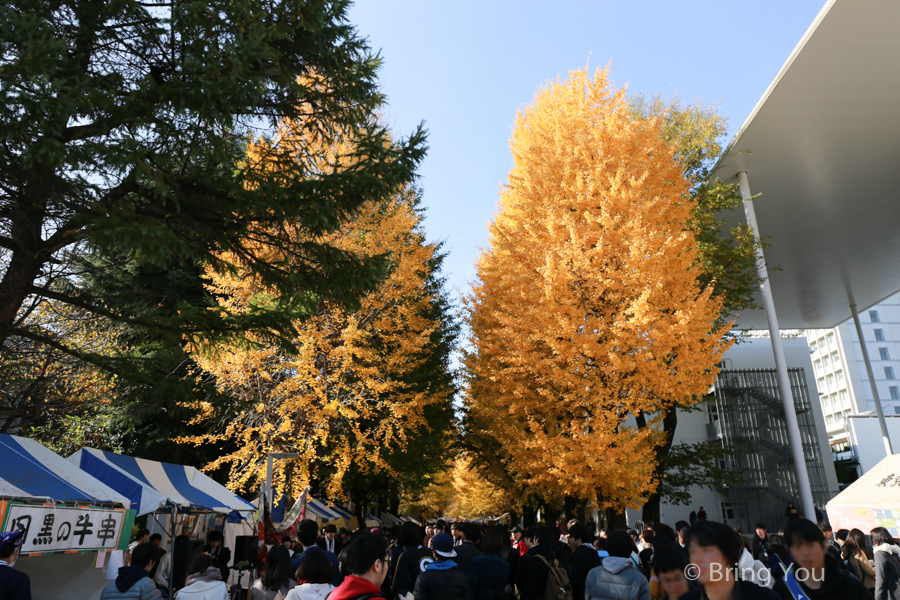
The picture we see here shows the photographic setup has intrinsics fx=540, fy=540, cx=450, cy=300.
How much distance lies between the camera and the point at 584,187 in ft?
38.5

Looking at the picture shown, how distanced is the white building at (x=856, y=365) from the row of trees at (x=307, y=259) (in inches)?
2598

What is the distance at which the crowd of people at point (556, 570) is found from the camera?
2.48m

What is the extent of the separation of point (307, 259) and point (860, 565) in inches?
290

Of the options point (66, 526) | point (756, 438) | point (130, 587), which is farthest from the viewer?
point (756, 438)

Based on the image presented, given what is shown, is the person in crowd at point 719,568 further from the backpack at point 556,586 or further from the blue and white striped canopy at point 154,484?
the blue and white striped canopy at point 154,484

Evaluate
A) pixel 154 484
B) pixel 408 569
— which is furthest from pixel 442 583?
pixel 154 484

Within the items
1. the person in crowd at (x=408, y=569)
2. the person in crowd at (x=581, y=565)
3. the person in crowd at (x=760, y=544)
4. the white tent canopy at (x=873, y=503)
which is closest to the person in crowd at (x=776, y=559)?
the person in crowd at (x=760, y=544)

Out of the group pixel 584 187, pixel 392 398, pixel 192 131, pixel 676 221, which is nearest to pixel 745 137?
pixel 676 221

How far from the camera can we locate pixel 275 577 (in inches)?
190

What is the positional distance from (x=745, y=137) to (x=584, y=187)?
7941mm

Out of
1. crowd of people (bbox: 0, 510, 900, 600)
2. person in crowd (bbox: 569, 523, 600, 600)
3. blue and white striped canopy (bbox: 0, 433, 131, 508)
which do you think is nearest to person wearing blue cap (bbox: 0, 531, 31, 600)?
crowd of people (bbox: 0, 510, 900, 600)

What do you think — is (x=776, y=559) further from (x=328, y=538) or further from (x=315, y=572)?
(x=328, y=538)

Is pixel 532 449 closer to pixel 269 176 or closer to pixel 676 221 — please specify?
pixel 676 221

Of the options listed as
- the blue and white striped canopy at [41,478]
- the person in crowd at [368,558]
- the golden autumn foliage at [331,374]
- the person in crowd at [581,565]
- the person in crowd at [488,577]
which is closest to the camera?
the person in crowd at [368,558]
